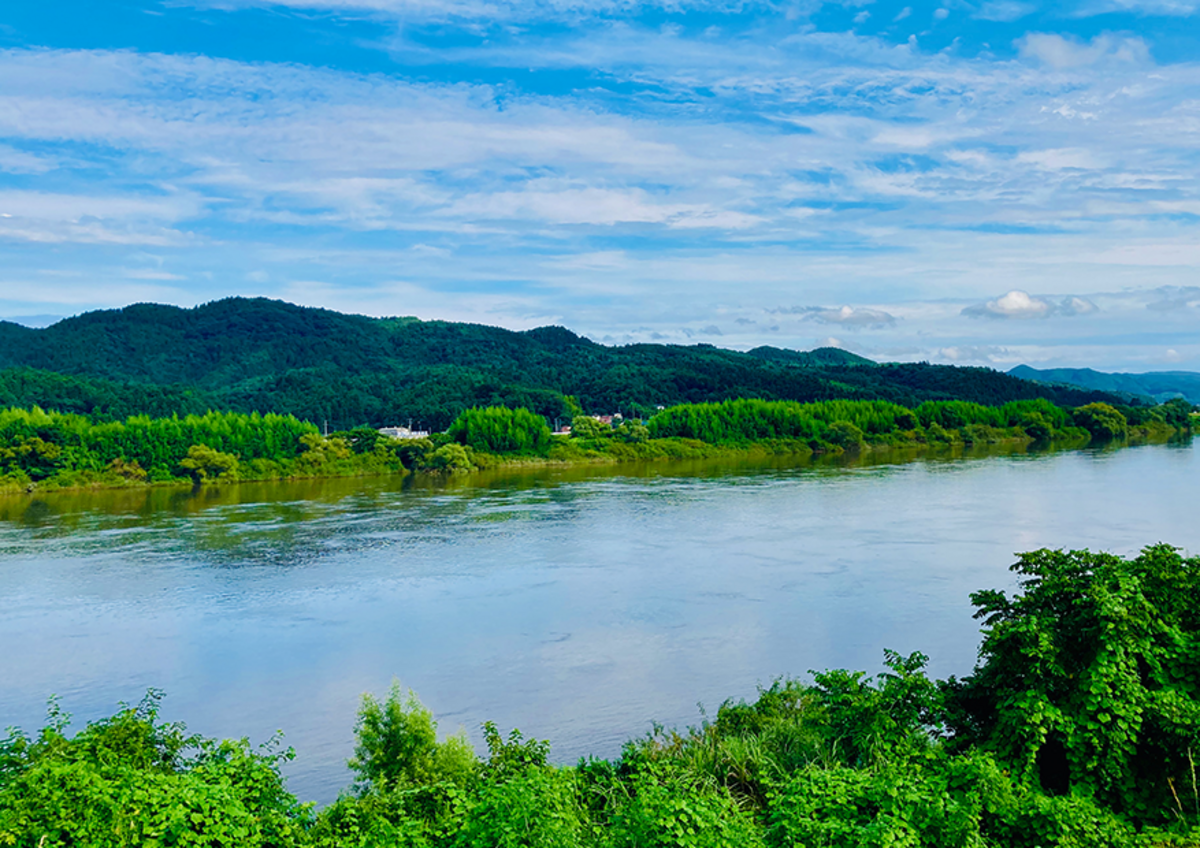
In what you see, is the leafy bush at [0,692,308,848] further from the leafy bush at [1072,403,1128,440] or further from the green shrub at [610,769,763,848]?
the leafy bush at [1072,403,1128,440]

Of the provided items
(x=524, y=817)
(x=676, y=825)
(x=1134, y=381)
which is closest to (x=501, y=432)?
(x=524, y=817)

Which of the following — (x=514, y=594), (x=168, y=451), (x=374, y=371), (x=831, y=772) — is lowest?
(x=514, y=594)

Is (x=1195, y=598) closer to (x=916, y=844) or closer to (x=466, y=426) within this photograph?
(x=916, y=844)

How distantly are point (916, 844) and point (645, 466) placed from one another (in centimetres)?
4360

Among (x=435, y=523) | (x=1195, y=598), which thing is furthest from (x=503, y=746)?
(x=435, y=523)

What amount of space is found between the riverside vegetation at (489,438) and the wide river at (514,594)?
7278 millimetres

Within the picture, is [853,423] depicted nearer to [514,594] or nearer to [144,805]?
[514,594]

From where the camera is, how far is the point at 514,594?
1884 cm

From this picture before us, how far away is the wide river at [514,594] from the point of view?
42.1 ft

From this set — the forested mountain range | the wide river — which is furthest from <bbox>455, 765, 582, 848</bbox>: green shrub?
the forested mountain range

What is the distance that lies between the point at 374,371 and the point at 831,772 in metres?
90.8

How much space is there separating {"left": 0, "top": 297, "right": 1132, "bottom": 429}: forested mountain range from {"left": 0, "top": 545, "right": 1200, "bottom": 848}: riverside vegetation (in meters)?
55.2

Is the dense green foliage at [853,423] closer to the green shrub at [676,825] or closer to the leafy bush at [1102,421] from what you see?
the leafy bush at [1102,421]

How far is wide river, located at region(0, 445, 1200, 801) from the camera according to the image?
12828mm
